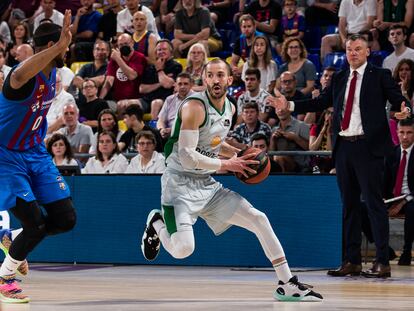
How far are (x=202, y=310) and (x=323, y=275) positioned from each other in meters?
3.95

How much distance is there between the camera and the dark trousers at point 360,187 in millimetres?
10406

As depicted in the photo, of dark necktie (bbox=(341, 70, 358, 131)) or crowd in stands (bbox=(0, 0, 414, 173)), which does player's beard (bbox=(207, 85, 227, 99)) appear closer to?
dark necktie (bbox=(341, 70, 358, 131))

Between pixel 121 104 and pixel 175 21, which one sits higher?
pixel 175 21

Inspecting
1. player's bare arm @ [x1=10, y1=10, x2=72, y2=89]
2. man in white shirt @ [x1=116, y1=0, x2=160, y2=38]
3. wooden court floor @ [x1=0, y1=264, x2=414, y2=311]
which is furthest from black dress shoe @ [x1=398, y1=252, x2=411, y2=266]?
man in white shirt @ [x1=116, y1=0, x2=160, y2=38]

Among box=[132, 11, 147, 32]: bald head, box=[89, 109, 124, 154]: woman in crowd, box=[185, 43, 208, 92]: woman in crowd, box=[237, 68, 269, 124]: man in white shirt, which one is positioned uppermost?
box=[132, 11, 147, 32]: bald head

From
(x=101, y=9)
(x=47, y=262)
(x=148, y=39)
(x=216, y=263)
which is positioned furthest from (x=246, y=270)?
(x=101, y=9)

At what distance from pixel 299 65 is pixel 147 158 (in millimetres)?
2993

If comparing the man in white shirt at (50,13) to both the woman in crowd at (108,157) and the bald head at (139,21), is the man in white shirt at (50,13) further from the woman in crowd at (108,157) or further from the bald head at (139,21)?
the woman in crowd at (108,157)

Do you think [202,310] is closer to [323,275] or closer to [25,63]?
[25,63]

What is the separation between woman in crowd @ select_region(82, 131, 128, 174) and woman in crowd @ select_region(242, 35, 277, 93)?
2568 millimetres

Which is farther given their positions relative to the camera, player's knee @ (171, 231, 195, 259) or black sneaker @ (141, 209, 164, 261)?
black sneaker @ (141, 209, 164, 261)

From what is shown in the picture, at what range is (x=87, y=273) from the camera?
36.8 ft

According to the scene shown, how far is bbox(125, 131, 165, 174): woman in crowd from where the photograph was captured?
12.9m

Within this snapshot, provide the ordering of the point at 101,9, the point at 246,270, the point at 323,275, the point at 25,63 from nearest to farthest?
the point at 25,63 → the point at 323,275 → the point at 246,270 → the point at 101,9
